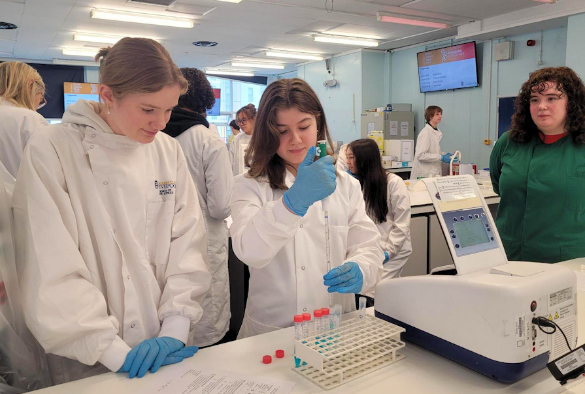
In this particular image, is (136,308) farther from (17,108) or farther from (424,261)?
(424,261)

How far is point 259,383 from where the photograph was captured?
1.01m

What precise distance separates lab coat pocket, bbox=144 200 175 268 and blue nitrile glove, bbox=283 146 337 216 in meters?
0.36

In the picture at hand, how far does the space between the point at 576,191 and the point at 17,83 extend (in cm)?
294

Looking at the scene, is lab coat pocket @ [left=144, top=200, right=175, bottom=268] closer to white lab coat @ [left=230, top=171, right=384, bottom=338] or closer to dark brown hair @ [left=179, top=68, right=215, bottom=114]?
white lab coat @ [left=230, top=171, right=384, bottom=338]

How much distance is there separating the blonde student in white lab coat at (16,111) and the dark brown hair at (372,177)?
1.78 m

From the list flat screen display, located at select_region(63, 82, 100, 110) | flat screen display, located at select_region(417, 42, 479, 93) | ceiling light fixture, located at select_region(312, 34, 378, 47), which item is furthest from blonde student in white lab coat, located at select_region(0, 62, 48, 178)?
flat screen display, located at select_region(63, 82, 100, 110)

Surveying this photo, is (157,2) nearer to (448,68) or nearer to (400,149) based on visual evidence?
(400,149)

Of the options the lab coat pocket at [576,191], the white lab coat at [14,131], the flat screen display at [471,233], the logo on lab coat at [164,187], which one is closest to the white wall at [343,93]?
the white lab coat at [14,131]

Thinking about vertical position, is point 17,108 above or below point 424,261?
above

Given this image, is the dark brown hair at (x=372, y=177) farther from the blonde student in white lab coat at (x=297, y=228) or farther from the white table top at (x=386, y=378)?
the white table top at (x=386, y=378)

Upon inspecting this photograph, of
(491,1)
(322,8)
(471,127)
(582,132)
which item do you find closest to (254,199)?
(582,132)

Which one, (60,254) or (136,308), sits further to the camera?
(136,308)

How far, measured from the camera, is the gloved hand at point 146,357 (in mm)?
1064

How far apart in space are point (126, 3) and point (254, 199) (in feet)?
15.3
